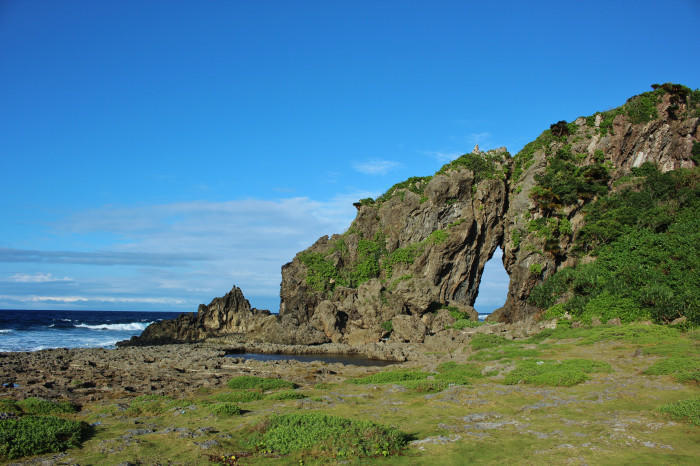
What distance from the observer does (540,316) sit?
44906mm

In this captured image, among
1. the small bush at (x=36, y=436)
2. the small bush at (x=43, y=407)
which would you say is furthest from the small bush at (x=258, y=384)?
the small bush at (x=36, y=436)

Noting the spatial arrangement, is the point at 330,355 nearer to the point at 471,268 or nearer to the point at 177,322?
the point at 471,268

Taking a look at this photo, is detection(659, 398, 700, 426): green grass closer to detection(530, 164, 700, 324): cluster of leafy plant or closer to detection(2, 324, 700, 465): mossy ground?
detection(2, 324, 700, 465): mossy ground

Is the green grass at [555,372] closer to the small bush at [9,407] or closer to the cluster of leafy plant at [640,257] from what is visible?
→ the cluster of leafy plant at [640,257]

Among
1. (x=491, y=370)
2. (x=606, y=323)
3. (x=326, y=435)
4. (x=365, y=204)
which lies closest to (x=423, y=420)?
(x=326, y=435)

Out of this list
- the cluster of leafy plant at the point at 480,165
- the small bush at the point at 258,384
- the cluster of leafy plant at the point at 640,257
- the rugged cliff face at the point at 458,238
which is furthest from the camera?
the cluster of leafy plant at the point at 480,165

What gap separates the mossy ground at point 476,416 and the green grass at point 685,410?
28 millimetres

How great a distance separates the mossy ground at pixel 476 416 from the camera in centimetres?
1085

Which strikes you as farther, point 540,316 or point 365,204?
point 365,204

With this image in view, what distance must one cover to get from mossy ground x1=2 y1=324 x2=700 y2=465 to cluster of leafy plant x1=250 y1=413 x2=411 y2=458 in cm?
12

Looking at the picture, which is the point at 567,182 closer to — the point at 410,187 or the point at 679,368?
the point at 410,187

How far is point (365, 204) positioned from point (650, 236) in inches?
1587

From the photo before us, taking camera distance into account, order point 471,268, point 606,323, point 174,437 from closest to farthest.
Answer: point 174,437 < point 606,323 < point 471,268

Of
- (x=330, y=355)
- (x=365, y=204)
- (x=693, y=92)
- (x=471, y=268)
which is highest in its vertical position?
(x=693, y=92)
